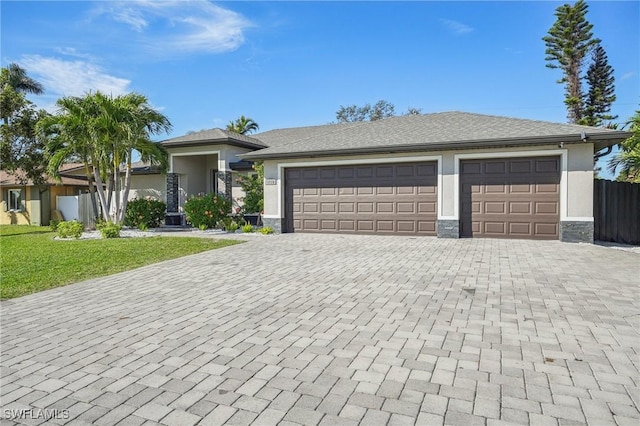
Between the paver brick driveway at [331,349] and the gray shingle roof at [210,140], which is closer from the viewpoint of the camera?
the paver brick driveway at [331,349]

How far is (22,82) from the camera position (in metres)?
20.9

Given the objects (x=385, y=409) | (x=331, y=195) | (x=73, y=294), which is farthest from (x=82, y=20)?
(x=385, y=409)

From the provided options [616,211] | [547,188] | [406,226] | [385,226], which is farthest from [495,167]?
[385,226]

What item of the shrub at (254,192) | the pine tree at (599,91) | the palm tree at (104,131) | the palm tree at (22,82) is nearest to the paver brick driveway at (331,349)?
the palm tree at (104,131)

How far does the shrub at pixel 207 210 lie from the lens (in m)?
14.7

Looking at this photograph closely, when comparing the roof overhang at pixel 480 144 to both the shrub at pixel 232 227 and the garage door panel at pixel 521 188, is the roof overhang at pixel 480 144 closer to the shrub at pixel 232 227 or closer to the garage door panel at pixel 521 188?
the garage door panel at pixel 521 188

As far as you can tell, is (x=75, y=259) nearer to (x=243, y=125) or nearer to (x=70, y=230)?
(x=70, y=230)

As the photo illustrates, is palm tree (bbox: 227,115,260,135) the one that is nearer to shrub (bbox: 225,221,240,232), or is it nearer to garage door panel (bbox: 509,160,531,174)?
shrub (bbox: 225,221,240,232)

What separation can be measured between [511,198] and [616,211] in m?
3.04

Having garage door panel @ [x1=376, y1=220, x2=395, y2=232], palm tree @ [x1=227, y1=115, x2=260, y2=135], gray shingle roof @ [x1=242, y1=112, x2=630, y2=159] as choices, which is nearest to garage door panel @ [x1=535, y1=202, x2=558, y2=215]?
gray shingle roof @ [x1=242, y1=112, x2=630, y2=159]

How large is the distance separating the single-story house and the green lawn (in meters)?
3.78
